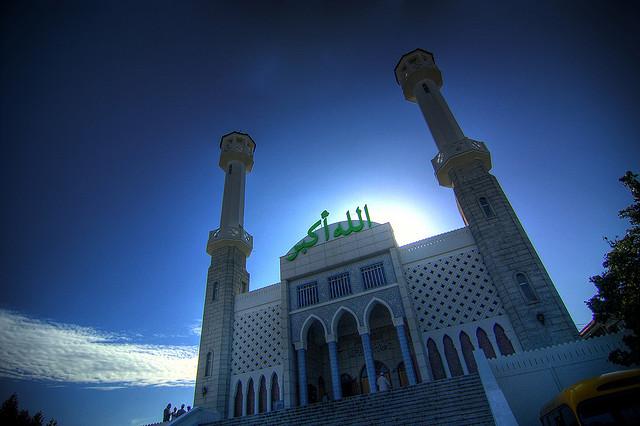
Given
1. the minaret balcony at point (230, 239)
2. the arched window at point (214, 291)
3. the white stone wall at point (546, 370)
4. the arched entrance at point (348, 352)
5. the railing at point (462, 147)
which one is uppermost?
the railing at point (462, 147)

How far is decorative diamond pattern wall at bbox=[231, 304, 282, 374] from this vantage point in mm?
16328

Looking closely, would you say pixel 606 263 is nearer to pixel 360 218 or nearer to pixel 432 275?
pixel 432 275

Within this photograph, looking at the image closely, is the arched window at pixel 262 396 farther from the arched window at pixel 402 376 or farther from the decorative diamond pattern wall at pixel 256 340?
the arched window at pixel 402 376

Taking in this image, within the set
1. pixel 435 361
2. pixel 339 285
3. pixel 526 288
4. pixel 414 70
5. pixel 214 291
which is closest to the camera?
pixel 526 288

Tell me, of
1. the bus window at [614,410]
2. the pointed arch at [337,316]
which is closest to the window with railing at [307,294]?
the pointed arch at [337,316]

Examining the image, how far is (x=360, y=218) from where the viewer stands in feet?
58.3

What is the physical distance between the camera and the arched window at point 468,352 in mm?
12688

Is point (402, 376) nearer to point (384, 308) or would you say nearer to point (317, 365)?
point (384, 308)

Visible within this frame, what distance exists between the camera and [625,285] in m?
8.70

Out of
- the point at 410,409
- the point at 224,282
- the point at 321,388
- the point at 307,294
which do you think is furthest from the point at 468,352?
the point at 224,282

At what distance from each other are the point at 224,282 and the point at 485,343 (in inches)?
524

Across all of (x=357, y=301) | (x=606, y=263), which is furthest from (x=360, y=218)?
(x=606, y=263)

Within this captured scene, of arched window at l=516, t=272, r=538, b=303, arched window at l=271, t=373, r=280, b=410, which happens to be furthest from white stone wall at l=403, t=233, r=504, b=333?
arched window at l=271, t=373, r=280, b=410

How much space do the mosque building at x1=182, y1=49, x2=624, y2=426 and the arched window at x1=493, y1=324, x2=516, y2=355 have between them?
0.12ft
